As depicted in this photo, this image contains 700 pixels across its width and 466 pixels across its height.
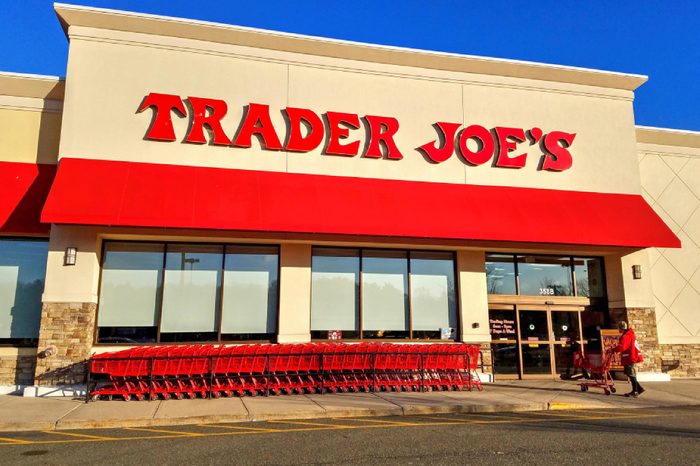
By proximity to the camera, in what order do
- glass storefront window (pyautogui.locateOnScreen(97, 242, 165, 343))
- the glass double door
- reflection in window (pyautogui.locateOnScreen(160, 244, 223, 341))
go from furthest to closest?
the glass double door → reflection in window (pyautogui.locateOnScreen(160, 244, 223, 341)) → glass storefront window (pyautogui.locateOnScreen(97, 242, 165, 343))

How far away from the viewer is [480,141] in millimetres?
16031

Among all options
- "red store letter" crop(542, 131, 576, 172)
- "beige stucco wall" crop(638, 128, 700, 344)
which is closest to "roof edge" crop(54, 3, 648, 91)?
"red store letter" crop(542, 131, 576, 172)

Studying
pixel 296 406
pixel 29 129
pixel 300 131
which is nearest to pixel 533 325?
pixel 296 406

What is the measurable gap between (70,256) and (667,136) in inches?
724

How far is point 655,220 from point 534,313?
4459mm

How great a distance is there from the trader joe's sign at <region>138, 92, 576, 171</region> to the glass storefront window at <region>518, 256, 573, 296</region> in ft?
9.26

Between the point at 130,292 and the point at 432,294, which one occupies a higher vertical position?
the point at 432,294

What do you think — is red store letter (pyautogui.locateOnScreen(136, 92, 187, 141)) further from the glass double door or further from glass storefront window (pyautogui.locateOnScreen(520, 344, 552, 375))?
glass storefront window (pyautogui.locateOnScreen(520, 344, 552, 375))

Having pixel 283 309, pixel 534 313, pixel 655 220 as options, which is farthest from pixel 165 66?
pixel 655 220

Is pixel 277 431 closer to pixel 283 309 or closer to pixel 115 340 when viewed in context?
pixel 283 309

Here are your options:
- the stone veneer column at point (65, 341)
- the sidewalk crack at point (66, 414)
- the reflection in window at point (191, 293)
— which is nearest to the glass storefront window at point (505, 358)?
the reflection in window at point (191, 293)

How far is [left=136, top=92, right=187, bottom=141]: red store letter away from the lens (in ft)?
44.6

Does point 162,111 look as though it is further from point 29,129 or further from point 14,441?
point 14,441

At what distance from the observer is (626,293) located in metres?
16.1
